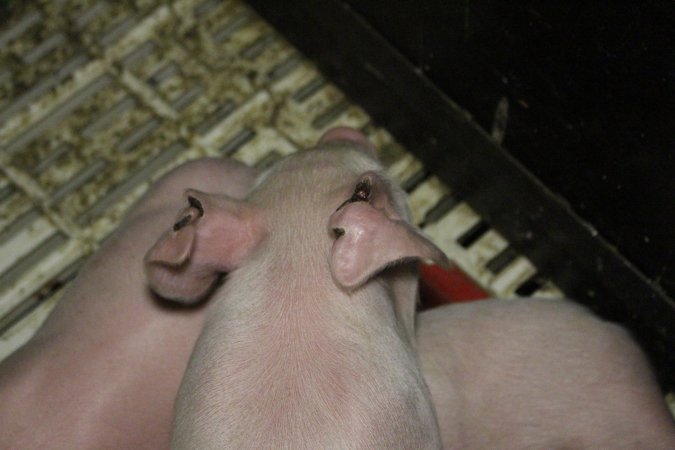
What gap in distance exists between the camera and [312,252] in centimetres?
138

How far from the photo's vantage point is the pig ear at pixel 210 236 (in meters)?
1.42

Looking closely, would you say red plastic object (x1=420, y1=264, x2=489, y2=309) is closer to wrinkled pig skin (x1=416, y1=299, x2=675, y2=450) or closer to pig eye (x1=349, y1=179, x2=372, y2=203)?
wrinkled pig skin (x1=416, y1=299, x2=675, y2=450)

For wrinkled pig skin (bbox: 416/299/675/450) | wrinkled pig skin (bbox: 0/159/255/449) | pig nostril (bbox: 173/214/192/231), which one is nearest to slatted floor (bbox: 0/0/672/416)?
wrinkled pig skin (bbox: 416/299/675/450)

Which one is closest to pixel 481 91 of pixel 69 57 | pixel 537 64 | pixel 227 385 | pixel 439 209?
pixel 537 64

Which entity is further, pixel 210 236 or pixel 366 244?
pixel 210 236

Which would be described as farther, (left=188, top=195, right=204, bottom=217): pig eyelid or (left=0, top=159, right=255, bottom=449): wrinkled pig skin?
(left=0, top=159, right=255, bottom=449): wrinkled pig skin

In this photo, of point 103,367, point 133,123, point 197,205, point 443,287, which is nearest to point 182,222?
point 197,205

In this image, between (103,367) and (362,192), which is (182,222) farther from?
(103,367)

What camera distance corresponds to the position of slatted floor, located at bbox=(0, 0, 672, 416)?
7.57 ft

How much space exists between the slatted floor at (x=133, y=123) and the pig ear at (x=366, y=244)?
3.14 feet

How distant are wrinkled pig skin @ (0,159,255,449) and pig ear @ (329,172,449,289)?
459 mm

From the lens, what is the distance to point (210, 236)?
1443 mm

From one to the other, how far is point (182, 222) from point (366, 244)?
0.94 ft

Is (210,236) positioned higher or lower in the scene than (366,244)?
higher
